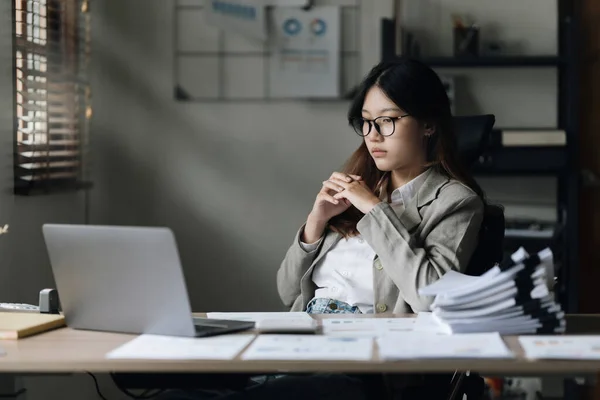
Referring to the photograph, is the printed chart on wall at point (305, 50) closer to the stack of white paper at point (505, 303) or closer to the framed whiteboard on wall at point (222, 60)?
the framed whiteboard on wall at point (222, 60)

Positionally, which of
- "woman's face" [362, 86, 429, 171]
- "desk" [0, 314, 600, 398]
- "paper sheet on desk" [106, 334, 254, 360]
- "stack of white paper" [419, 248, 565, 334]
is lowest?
"desk" [0, 314, 600, 398]

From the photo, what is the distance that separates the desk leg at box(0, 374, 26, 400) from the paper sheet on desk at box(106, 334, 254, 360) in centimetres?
21

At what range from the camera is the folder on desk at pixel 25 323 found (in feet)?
5.93

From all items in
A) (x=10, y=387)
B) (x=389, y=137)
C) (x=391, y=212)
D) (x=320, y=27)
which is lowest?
(x=10, y=387)

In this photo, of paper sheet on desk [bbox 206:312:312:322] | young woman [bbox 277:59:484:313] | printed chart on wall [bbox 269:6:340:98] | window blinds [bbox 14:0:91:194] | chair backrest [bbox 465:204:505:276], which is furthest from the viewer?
printed chart on wall [bbox 269:6:340:98]

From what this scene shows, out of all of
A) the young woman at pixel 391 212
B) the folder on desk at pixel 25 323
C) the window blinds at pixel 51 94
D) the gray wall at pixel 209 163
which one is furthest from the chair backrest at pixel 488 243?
the gray wall at pixel 209 163

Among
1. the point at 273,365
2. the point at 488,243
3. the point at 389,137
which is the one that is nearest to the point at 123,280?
the point at 273,365

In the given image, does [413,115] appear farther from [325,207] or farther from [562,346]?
[562,346]

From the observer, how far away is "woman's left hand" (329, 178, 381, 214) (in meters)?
2.21

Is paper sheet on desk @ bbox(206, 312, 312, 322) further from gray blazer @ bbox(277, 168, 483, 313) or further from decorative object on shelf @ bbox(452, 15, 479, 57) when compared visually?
decorative object on shelf @ bbox(452, 15, 479, 57)

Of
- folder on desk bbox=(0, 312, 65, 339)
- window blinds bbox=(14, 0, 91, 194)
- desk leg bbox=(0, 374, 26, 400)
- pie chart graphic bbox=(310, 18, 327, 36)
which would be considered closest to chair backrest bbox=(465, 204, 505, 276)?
folder on desk bbox=(0, 312, 65, 339)

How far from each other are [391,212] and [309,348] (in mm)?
614

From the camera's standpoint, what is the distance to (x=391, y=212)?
2184 mm

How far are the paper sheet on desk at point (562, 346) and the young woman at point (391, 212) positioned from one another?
1.32 feet
